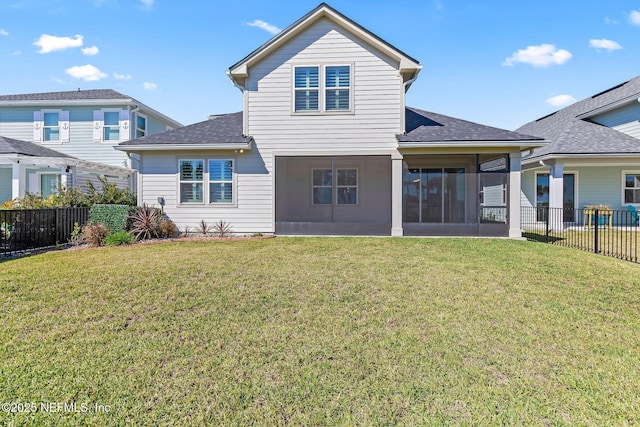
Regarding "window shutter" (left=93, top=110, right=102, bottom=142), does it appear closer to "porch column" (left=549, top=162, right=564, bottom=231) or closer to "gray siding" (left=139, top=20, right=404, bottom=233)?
"gray siding" (left=139, top=20, right=404, bottom=233)

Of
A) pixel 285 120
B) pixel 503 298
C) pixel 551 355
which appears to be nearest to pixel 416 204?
pixel 285 120

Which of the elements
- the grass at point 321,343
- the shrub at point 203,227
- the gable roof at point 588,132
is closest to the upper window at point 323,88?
the shrub at point 203,227

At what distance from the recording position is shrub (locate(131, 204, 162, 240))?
34.8 feet

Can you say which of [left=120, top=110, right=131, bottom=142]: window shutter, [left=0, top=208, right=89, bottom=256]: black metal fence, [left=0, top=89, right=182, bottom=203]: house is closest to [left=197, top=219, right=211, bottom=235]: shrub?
[left=0, top=208, right=89, bottom=256]: black metal fence

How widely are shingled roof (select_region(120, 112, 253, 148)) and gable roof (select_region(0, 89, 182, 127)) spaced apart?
20.9 feet

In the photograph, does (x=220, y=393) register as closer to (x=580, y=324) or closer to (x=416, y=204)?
(x=580, y=324)

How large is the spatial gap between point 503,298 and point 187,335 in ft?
16.1

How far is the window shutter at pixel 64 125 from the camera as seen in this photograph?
1680 cm

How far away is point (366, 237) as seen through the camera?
1087 cm

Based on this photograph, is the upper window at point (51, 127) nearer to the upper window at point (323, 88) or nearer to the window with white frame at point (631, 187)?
the upper window at point (323, 88)

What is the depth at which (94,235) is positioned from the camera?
9.81 m

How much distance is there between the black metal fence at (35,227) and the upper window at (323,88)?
8.45m

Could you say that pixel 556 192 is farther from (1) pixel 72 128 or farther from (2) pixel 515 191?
(1) pixel 72 128

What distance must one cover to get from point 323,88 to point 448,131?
4812 mm
